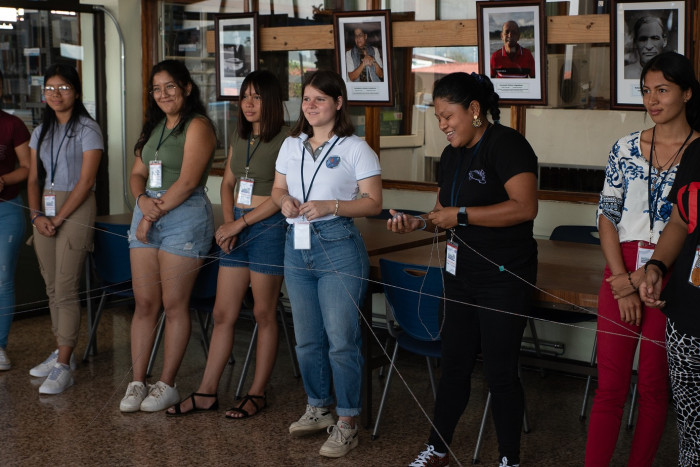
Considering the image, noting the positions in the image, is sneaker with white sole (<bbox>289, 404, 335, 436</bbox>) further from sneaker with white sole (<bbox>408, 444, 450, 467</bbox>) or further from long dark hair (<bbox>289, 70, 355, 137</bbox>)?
long dark hair (<bbox>289, 70, 355, 137</bbox>)

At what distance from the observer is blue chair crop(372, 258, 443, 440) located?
3410mm

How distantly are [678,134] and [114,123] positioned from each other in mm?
4584

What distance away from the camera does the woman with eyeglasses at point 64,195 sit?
4359mm

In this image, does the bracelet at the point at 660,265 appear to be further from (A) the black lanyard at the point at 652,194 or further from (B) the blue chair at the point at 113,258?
(B) the blue chair at the point at 113,258

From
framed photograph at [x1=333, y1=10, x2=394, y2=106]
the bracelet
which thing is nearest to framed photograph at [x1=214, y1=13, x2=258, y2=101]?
framed photograph at [x1=333, y1=10, x2=394, y2=106]

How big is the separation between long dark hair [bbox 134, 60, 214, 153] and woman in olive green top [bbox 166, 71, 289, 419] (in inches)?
9.3

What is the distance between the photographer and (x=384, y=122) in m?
5.36

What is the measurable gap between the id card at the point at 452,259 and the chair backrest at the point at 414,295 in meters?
0.25

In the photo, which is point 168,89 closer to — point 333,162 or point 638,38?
point 333,162

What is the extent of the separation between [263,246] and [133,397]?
1.00m

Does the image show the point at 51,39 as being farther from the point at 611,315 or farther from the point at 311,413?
the point at 611,315

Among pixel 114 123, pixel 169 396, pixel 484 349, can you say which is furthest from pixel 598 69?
pixel 114 123

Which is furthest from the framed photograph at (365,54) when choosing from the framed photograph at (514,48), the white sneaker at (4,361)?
the white sneaker at (4,361)

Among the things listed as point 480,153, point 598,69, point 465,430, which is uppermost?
point 598,69
